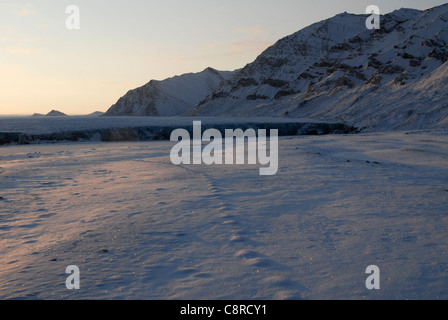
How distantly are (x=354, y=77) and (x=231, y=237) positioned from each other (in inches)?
3779

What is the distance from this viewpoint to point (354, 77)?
94.9 m

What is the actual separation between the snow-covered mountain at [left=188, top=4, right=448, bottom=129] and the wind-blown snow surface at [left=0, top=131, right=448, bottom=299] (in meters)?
38.3

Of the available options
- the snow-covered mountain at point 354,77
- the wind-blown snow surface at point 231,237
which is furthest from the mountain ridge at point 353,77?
the wind-blown snow surface at point 231,237

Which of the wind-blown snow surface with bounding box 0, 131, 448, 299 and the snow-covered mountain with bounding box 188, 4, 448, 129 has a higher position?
the snow-covered mountain with bounding box 188, 4, 448, 129

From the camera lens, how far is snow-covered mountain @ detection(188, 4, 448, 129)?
54.2 metres

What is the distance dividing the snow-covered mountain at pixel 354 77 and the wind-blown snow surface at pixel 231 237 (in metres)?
38.3

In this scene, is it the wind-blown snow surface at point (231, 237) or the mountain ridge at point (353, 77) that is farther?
the mountain ridge at point (353, 77)

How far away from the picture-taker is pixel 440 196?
368 inches

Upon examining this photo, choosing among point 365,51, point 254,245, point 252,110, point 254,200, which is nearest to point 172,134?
point 254,200

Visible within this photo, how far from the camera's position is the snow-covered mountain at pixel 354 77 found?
178 feet

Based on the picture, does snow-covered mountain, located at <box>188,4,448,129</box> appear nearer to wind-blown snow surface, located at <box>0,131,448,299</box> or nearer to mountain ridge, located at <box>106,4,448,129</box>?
mountain ridge, located at <box>106,4,448,129</box>

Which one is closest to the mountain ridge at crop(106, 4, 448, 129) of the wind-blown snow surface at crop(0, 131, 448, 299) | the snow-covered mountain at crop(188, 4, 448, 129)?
the snow-covered mountain at crop(188, 4, 448, 129)

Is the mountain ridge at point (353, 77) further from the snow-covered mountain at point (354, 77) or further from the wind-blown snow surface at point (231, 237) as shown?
the wind-blown snow surface at point (231, 237)
